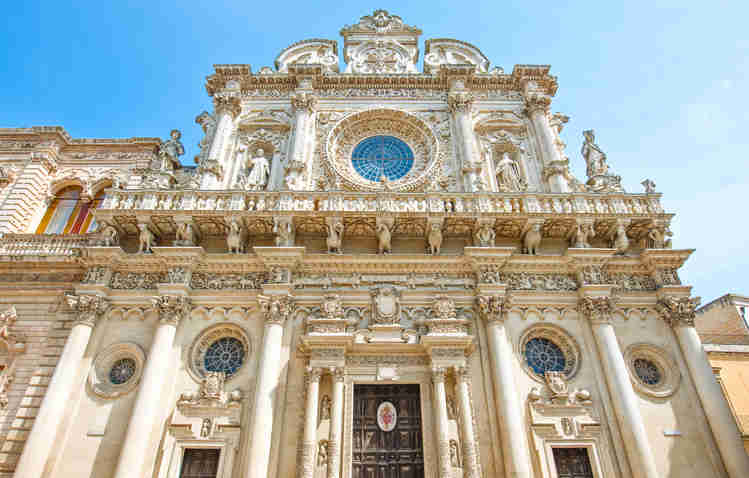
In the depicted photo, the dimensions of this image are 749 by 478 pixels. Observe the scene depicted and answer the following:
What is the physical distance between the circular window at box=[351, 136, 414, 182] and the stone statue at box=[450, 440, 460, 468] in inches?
350

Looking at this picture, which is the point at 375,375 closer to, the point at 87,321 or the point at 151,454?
the point at 151,454

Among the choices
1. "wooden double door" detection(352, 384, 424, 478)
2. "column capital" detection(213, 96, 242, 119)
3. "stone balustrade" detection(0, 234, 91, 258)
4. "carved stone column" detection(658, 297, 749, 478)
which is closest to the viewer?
"carved stone column" detection(658, 297, 749, 478)

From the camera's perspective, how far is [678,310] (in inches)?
425

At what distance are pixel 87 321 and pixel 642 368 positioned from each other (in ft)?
46.3

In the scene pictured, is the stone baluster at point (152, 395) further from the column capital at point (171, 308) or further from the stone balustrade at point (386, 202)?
the stone balustrade at point (386, 202)

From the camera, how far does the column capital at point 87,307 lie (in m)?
10.7

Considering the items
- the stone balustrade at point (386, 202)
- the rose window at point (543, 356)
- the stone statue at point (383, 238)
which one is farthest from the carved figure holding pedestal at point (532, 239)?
the stone statue at point (383, 238)

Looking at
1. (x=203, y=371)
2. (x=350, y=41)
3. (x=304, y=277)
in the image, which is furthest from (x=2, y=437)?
(x=350, y=41)

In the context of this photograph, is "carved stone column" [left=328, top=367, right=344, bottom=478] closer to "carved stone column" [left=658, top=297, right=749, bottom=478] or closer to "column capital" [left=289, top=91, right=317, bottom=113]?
"carved stone column" [left=658, top=297, right=749, bottom=478]

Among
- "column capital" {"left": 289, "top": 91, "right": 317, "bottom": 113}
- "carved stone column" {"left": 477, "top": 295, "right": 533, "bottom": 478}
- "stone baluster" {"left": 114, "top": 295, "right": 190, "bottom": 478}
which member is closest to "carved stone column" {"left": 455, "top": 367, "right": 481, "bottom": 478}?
"carved stone column" {"left": 477, "top": 295, "right": 533, "bottom": 478}

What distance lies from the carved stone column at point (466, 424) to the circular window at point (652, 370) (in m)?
4.22

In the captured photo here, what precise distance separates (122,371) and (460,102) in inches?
539

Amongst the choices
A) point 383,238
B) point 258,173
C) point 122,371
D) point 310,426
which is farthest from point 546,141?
point 122,371

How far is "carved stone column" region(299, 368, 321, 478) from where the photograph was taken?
881 cm
